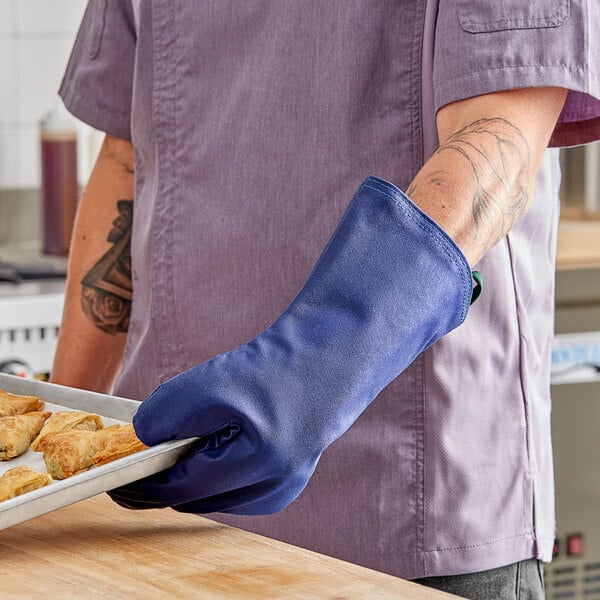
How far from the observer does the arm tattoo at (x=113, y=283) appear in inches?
47.2

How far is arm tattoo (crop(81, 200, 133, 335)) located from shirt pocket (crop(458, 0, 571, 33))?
0.46 meters

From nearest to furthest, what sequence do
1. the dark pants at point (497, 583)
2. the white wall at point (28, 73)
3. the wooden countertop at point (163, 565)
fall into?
the wooden countertop at point (163, 565)
the dark pants at point (497, 583)
the white wall at point (28, 73)

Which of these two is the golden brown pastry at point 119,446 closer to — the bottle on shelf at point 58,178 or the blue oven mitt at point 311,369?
the blue oven mitt at point 311,369

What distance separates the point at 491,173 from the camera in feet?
2.71

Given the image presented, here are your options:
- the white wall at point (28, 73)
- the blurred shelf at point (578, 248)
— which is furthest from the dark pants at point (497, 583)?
the white wall at point (28, 73)

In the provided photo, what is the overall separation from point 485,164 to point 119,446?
0.30 metres

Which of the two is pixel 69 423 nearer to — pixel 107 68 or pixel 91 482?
pixel 91 482

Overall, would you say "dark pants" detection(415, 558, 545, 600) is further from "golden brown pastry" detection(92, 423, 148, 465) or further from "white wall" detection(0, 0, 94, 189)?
"white wall" detection(0, 0, 94, 189)

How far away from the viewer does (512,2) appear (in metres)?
0.86

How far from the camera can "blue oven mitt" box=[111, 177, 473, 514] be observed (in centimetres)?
70

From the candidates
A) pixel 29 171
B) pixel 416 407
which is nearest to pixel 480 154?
pixel 416 407

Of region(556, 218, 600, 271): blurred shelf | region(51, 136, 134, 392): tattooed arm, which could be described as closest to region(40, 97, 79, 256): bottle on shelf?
region(556, 218, 600, 271): blurred shelf

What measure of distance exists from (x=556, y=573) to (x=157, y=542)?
147 cm

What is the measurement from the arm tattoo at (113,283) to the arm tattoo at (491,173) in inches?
17.5
